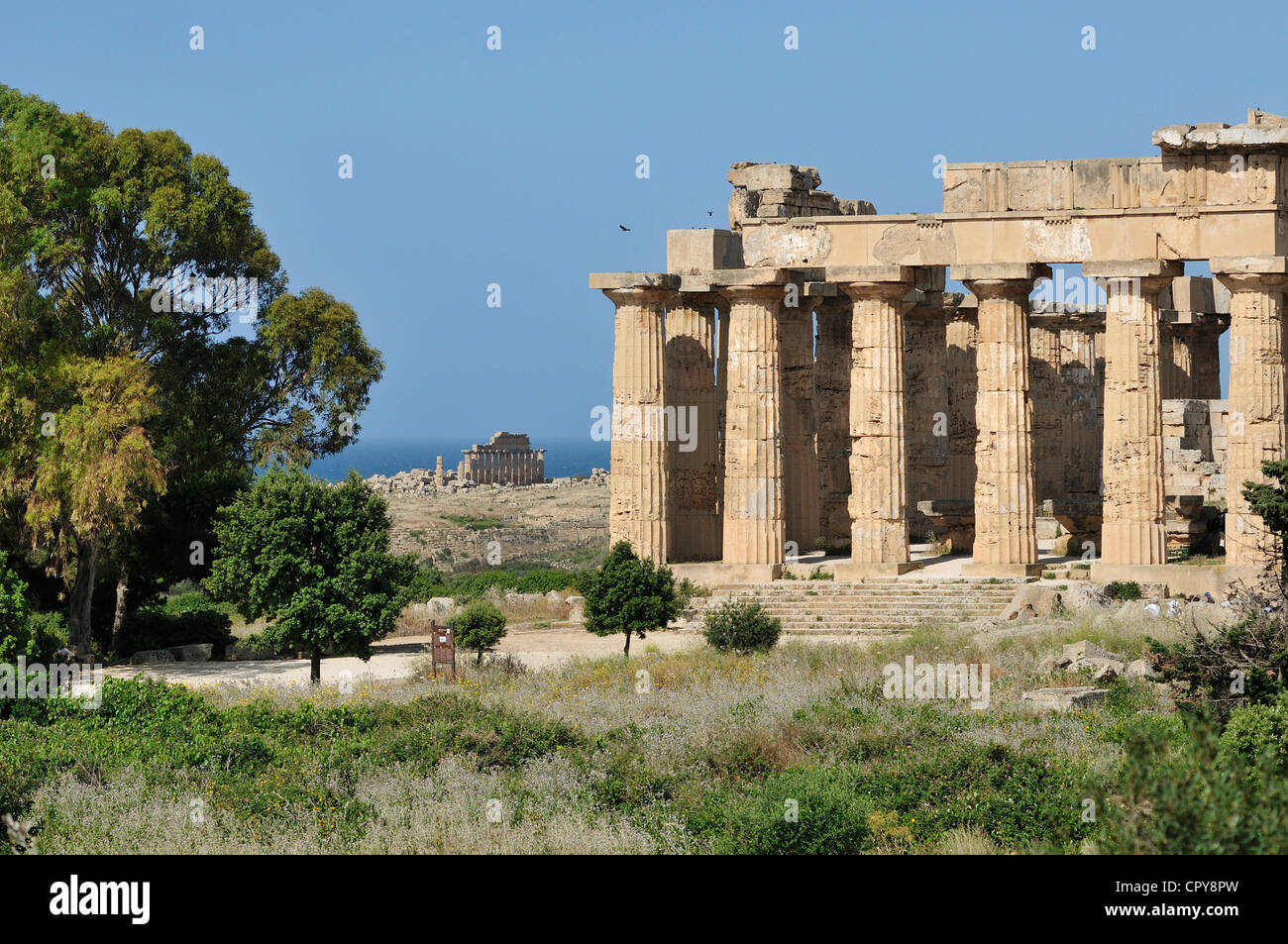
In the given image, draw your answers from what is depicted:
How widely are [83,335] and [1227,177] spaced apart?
23.0 meters

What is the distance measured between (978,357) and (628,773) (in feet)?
64.7

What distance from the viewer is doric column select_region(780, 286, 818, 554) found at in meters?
39.4

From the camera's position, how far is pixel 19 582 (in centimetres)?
2561

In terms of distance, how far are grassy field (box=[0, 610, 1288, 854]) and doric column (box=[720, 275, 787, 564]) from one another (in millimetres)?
10626

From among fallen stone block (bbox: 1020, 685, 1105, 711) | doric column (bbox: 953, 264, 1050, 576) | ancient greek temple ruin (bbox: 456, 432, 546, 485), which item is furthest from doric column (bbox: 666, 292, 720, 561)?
ancient greek temple ruin (bbox: 456, 432, 546, 485)

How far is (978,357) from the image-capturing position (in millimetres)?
35781

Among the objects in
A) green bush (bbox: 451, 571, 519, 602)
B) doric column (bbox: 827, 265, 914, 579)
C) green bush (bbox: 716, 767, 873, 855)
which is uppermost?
doric column (bbox: 827, 265, 914, 579)

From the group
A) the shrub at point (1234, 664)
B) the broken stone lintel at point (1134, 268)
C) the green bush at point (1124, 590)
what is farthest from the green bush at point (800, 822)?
the broken stone lintel at point (1134, 268)

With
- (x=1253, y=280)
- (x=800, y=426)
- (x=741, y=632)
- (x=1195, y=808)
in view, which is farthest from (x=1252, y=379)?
(x=1195, y=808)

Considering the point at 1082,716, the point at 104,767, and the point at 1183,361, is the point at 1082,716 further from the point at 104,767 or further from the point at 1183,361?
the point at 1183,361

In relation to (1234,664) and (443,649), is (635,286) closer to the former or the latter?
(443,649)

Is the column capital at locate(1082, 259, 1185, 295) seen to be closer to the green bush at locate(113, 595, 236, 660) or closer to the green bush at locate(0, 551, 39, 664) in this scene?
the green bush at locate(113, 595, 236, 660)
